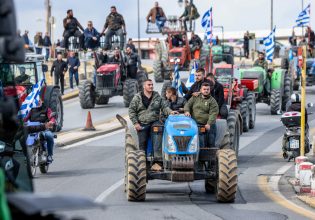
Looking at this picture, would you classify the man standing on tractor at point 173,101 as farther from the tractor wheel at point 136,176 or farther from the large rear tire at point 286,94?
the large rear tire at point 286,94

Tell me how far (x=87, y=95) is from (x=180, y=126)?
20.2m

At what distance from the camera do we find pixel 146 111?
59.3 feet

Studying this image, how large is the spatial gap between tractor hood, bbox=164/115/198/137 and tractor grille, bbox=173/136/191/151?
0.06 m

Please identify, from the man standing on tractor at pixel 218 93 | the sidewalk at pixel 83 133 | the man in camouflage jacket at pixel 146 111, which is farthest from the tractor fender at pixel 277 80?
the man in camouflage jacket at pixel 146 111

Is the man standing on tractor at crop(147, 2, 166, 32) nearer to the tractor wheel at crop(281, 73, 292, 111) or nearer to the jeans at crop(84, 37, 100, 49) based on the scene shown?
the jeans at crop(84, 37, 100, 49)

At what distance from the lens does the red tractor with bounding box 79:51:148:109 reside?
36.9 meters

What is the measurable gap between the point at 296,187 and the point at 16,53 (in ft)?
41.4

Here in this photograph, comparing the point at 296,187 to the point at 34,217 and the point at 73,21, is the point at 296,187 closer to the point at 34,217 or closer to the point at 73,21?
the point at 34,217

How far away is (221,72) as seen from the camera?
3172 cm

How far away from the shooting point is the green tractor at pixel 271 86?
32688 millimetres

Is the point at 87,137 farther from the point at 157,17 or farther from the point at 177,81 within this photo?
the point at 157,17

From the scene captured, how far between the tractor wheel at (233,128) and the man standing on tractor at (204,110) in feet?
10.2

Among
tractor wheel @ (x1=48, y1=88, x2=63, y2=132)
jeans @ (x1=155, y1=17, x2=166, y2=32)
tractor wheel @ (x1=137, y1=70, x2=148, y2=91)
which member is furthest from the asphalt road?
jeans @ (x1=155, y1=17, x2=166, y2=32)

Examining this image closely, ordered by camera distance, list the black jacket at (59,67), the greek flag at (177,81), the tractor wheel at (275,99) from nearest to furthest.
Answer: the greek flag at (177,81) → the tractor wheel at (275,99) → the black jacket at (59,67)
